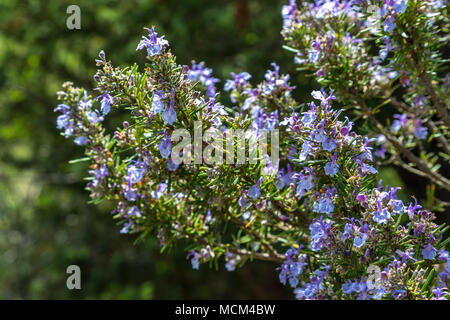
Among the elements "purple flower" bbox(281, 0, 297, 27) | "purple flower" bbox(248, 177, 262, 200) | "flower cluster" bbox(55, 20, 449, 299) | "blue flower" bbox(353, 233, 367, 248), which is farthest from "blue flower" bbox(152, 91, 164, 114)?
"purple flower" bbox(281, 0, 297, 27)

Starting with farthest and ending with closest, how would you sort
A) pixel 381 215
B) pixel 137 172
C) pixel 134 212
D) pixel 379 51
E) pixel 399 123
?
pixel 399 123 < pixel 379 51 < pixel 134 212 < pixel 137 172 < pixel 381 215

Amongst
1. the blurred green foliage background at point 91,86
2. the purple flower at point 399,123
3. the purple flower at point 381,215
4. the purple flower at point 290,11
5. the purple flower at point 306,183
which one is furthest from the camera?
the blurred green foliage background at point 91,86

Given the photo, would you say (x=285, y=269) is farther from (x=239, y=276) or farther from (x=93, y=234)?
(x=93, y=234)

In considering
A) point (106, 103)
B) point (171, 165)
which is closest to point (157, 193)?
point (171, 165)

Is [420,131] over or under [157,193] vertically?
over

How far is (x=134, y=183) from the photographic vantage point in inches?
51.8

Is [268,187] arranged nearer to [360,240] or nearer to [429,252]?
[360,240]

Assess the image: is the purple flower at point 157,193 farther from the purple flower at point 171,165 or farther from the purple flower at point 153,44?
the purple flower at point 153,44

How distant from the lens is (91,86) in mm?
3541

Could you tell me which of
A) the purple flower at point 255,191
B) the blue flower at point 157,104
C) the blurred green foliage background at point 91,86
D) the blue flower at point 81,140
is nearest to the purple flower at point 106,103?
the blue flower at point 157,104

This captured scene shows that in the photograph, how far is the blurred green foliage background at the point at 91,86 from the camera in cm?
349

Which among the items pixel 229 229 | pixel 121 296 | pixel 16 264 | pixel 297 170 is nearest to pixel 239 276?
pixel 121 296

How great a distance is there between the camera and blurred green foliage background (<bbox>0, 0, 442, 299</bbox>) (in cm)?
349

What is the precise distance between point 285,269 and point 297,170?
11.0 inches
